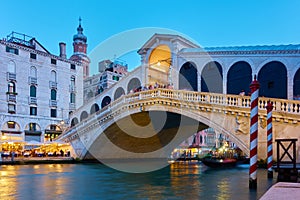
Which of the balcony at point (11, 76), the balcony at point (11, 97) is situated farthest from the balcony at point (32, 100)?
the balcony at point (11, 76)

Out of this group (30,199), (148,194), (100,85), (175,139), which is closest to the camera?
(30,199)

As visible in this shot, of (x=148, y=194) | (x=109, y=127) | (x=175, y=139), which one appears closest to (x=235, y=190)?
(x=148, y=194)

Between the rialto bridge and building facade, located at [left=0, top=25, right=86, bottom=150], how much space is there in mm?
5035

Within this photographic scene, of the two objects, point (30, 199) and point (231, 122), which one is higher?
point (231, 122)

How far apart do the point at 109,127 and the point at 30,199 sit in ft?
30.8

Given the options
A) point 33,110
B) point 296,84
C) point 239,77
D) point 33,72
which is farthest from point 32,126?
point 296,84

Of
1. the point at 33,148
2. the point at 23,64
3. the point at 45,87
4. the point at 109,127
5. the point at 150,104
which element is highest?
the point at 23,64

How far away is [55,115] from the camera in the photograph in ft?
74.6

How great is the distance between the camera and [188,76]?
1513 centimetres

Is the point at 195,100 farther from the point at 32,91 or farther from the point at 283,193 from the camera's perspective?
the point at 32,91

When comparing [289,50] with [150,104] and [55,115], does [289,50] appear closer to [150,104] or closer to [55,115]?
[150,104]

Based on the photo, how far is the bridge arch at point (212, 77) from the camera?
45.8ft

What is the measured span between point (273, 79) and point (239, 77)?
141 cm

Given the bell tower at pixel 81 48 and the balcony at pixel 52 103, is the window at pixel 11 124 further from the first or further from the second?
the bell tower at pixel 81 48
